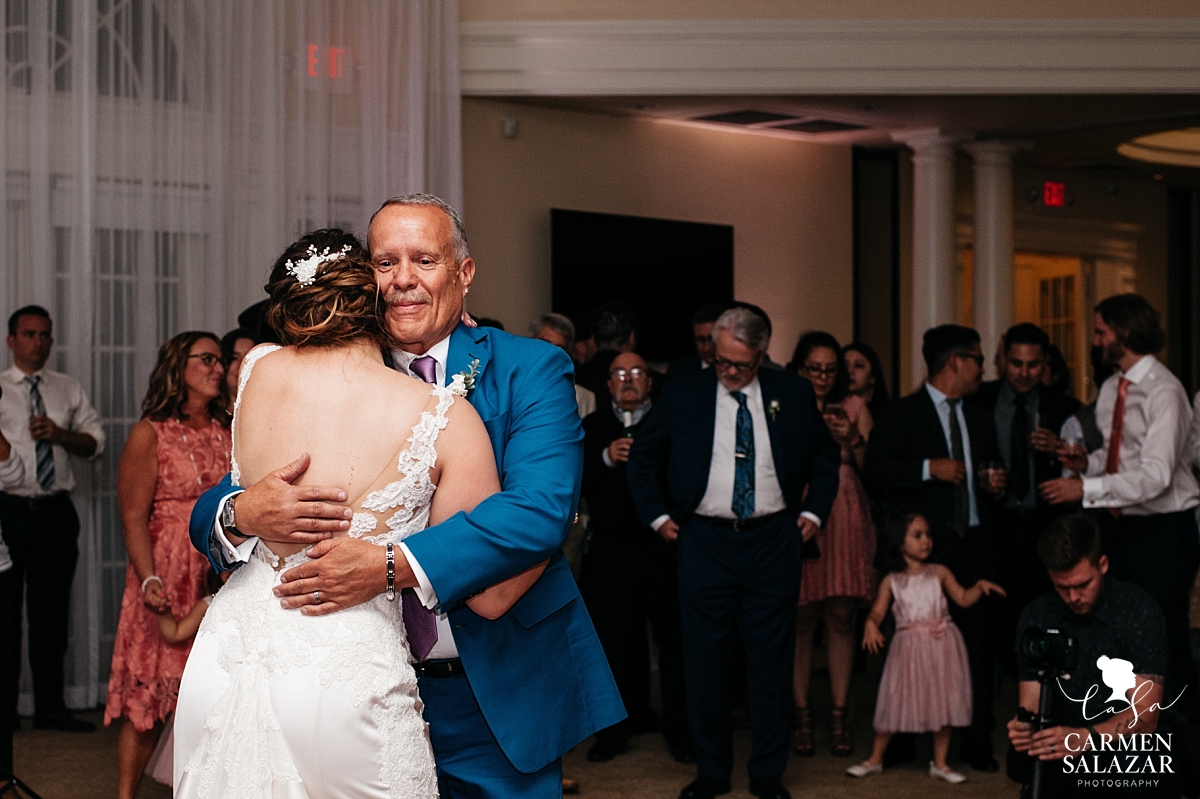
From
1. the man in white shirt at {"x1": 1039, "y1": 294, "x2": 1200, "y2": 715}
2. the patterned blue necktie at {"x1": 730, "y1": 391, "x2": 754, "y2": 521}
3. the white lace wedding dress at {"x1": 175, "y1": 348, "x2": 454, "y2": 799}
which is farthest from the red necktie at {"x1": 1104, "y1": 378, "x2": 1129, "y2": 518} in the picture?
the white lace wedding dress at {"x1": 175, "y1": 348, "x2": 454, "y2": 799}

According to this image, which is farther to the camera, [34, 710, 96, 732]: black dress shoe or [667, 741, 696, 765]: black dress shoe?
[34, 710, 96, 732]: black dress shoe

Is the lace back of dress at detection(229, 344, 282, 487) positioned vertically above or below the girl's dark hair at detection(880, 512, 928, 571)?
above

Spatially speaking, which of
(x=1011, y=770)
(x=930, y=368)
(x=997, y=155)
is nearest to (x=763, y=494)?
(x=930, y=368)

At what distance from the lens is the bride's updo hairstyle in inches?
81.8

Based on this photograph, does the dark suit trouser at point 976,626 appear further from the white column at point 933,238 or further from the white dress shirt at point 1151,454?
the white column at point 933,238

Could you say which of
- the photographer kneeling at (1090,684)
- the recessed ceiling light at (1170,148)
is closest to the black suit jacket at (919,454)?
the photographer kneeling at (1090,684)

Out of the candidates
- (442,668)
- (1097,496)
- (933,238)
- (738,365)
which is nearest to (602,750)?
(738,365)

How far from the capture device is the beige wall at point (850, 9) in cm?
764

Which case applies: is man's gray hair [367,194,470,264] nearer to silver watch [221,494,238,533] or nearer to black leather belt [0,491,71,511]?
silver watch [221,494,238,533]

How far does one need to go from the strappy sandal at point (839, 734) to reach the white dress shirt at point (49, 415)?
3.43m

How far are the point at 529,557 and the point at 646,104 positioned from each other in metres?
6.47

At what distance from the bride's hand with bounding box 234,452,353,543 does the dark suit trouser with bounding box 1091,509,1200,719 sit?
11.9ft

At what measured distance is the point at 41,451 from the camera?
5.91m

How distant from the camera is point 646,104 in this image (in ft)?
27.0
